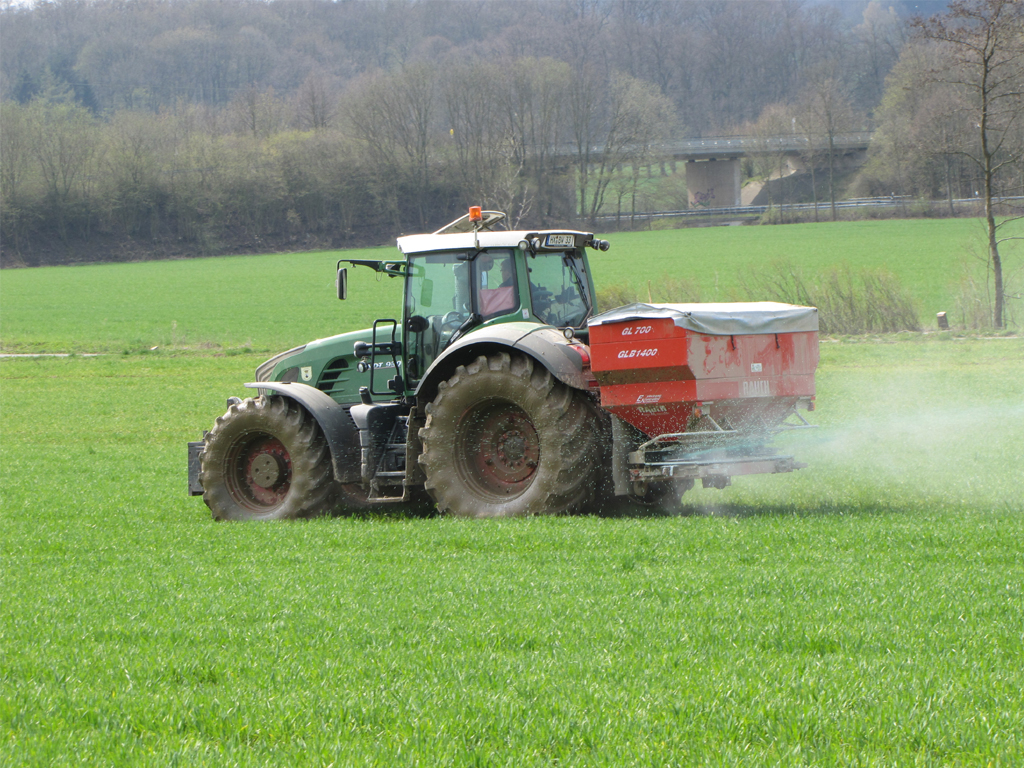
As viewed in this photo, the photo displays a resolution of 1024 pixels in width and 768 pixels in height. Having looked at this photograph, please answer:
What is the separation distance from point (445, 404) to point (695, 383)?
7.29 ft

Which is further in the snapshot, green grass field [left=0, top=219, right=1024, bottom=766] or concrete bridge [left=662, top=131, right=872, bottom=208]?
concrete bridge [left=662, top=131, right=872, bottom=208]

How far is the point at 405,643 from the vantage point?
5.37 metres

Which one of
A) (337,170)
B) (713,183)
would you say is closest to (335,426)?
(337,170)

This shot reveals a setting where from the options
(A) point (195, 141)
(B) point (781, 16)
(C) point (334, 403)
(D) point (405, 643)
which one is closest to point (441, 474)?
(C) point (334, 403)

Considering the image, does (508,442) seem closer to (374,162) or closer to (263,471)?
(263,471)

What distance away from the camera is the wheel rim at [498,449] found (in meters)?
9.12

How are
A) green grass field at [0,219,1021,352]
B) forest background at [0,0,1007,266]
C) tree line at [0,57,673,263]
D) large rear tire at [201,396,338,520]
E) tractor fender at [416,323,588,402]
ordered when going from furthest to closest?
tree line at [0,57,673,263], forest background at [0,0,1007,266], green grass field at [0,219,1021,352], large rear tire at [201,396,338,520], tractor fender at [416,323,588,402]

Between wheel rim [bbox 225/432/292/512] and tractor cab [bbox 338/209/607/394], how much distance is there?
1.35 metres

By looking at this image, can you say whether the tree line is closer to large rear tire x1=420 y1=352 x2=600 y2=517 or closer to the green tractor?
the green tractor

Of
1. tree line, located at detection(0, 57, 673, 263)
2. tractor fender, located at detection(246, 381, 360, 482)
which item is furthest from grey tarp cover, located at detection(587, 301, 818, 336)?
tree line, located at detection(0, 57, 673, 263)

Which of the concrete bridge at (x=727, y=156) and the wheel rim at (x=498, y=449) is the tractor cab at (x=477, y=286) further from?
the concrete bridge at (x=727, y=156)

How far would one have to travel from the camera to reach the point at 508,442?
9.20 m

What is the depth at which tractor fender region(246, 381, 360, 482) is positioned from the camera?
991 cm

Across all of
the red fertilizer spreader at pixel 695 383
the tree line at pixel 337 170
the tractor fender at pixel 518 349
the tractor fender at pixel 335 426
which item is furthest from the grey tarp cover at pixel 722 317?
the tree line at pixel 337 170
